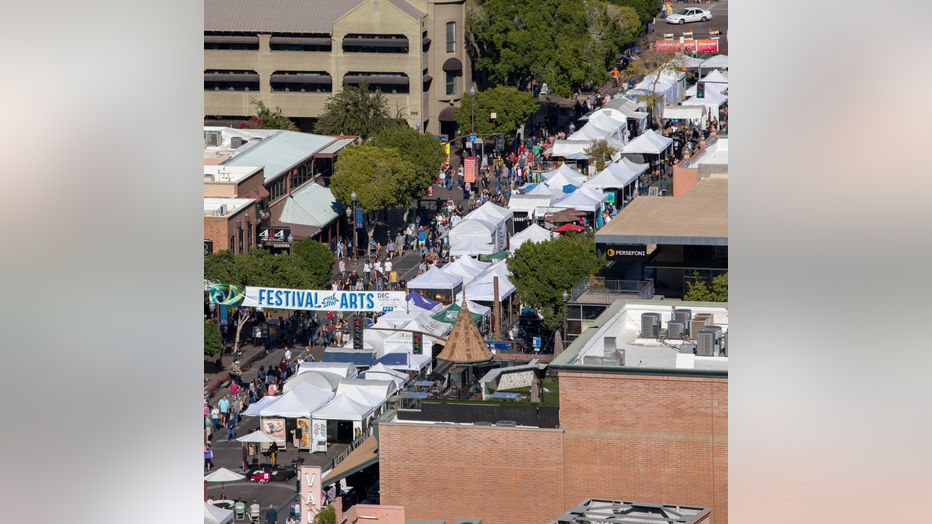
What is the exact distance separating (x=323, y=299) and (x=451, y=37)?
133ft

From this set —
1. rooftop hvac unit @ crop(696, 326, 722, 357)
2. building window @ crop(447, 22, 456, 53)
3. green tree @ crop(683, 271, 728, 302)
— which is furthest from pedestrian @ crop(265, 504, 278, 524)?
building window @ crop(447, 22, 456, 53)


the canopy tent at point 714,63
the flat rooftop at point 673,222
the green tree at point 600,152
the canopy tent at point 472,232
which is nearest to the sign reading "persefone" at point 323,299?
the flat rooftop at point 673,222

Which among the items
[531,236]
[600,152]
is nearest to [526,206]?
[531,236]

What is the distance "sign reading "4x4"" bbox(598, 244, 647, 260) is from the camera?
36062mm

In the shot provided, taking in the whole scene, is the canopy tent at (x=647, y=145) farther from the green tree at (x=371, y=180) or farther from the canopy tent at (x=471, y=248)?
the canopy tent at (x=471, y=248)

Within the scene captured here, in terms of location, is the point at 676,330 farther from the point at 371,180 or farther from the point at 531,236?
the point at 371,180

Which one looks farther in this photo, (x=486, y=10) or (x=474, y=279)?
(x=486, y=10)

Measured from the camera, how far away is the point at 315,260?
4519 cm

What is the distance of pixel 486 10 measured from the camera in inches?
3078

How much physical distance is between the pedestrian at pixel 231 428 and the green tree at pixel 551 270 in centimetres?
1050

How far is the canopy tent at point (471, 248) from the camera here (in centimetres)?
4734
